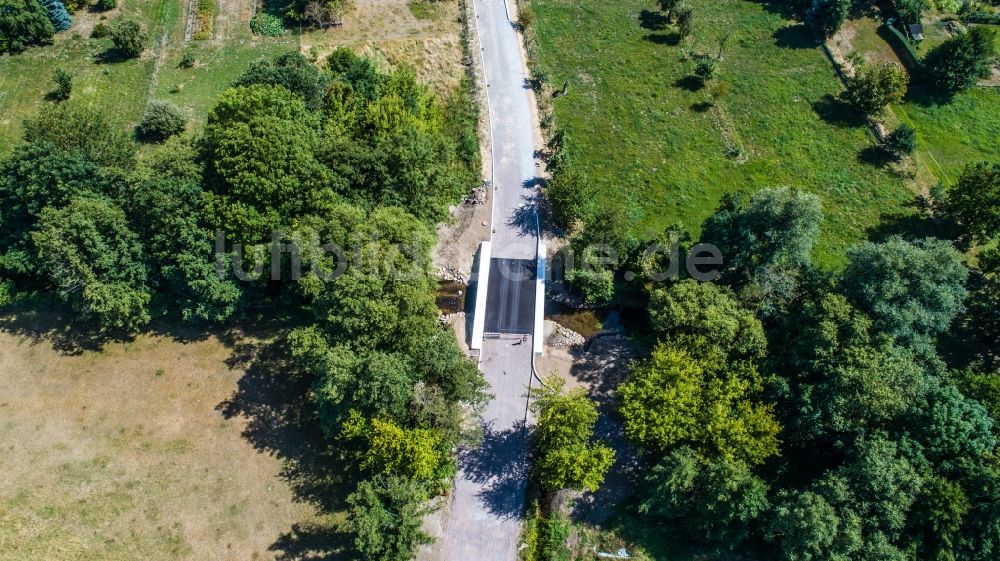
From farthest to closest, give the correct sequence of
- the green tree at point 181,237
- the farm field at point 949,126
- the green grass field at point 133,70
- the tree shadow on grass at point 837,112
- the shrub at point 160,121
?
1. the tree shadow on grass at point 837,112
2. the green grass field at point 133,70
3. the farm field at point 949,126
4. the shrub at point 160,121
5. the green tree at point 181,237

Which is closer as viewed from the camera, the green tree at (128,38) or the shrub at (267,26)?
the green tree at (128,38)

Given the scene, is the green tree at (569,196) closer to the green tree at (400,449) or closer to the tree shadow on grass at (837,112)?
the green tree at (400,449)

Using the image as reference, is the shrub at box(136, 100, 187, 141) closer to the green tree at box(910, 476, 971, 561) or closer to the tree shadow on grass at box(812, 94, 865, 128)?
the tree shadow on grass at box(812, 94, 865, 128)

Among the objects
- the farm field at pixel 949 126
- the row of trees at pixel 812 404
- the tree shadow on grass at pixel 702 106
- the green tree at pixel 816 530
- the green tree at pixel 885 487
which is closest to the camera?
the green tree at pixel 816 530

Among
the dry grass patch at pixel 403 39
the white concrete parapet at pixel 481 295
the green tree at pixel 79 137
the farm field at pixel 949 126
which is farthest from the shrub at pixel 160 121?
the farm field at pixel 949 126

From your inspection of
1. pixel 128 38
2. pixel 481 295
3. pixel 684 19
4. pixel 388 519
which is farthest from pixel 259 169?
pixel 684 19

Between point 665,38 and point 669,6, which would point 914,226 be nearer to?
point 665,38
